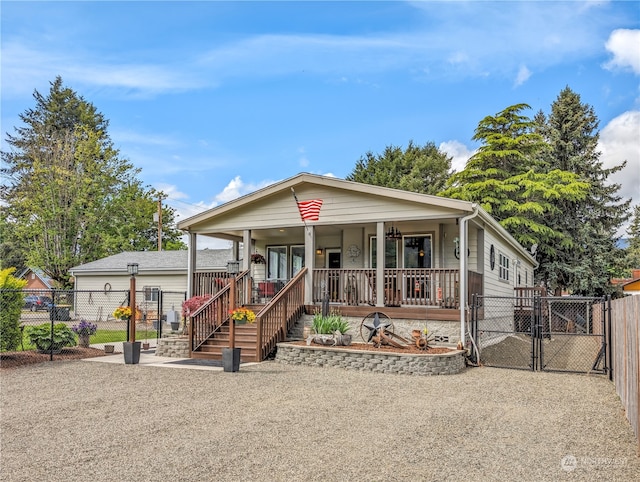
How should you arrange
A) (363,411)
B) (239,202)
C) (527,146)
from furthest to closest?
1. (527,146)
2. (239,202)
3. (363,411)

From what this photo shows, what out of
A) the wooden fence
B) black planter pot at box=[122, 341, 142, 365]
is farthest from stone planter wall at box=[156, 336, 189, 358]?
the wooden fence

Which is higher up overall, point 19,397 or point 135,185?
point 135,185

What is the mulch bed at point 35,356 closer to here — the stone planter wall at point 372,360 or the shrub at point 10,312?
the shrub at point 10,312

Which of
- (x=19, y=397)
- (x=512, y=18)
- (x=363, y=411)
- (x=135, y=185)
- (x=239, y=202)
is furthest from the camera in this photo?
(x=135, y=185)

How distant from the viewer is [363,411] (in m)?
6.42

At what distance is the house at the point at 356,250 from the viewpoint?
37.7ft

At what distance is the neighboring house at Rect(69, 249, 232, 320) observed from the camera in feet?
76.0

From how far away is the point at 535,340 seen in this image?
12.8 m

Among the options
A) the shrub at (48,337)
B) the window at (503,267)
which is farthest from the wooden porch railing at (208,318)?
the window at (503,267)

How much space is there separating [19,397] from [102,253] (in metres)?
26.6

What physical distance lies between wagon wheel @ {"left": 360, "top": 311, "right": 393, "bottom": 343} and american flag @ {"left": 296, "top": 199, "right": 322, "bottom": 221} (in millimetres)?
3047

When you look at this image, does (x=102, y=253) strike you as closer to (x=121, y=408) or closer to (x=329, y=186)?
(x=329, y=186)

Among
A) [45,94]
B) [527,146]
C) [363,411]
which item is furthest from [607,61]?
[45,94]

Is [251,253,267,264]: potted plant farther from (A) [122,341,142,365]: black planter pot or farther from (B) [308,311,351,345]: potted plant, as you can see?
(A) [122,341,142,365]: black planter pot
